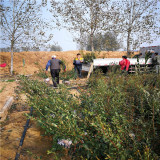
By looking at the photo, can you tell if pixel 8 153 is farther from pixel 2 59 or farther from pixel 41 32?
pixel 2 59

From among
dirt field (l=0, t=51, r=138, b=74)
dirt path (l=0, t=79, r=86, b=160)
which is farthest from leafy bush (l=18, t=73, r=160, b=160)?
dirt field (l=0, t=51, r=138, b=74)

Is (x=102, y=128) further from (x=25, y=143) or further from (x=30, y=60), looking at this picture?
(x=30, y=60)

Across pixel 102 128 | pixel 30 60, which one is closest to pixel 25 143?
pixel 102 128

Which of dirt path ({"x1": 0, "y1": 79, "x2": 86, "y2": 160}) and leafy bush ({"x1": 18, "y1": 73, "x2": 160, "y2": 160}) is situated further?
dirt path ({"x1": 0, "y1": 79, "x2": 86, "y2": 160})

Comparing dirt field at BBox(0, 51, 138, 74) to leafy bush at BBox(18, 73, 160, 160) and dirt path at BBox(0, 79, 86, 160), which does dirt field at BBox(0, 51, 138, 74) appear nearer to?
dirt path at BBox(0, 79, 86, 160)

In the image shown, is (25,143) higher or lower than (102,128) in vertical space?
lower

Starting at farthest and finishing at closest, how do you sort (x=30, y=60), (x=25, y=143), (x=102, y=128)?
(x=30, y=60)
(x=25, y=143)
(x=102, y=128)

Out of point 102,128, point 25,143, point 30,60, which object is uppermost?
point 30,60

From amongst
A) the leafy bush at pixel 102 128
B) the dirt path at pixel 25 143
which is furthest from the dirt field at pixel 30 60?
the leafy bush at pixel 102 128

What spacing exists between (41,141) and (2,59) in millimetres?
20070

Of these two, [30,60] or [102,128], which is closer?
[102,128]

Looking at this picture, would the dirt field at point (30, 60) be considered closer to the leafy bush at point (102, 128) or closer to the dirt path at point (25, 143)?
the dirt path at point (25, 143)

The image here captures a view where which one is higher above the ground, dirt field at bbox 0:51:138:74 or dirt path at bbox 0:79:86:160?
dirt field at bbox 0:51:138:74

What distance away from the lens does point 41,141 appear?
111 inches
